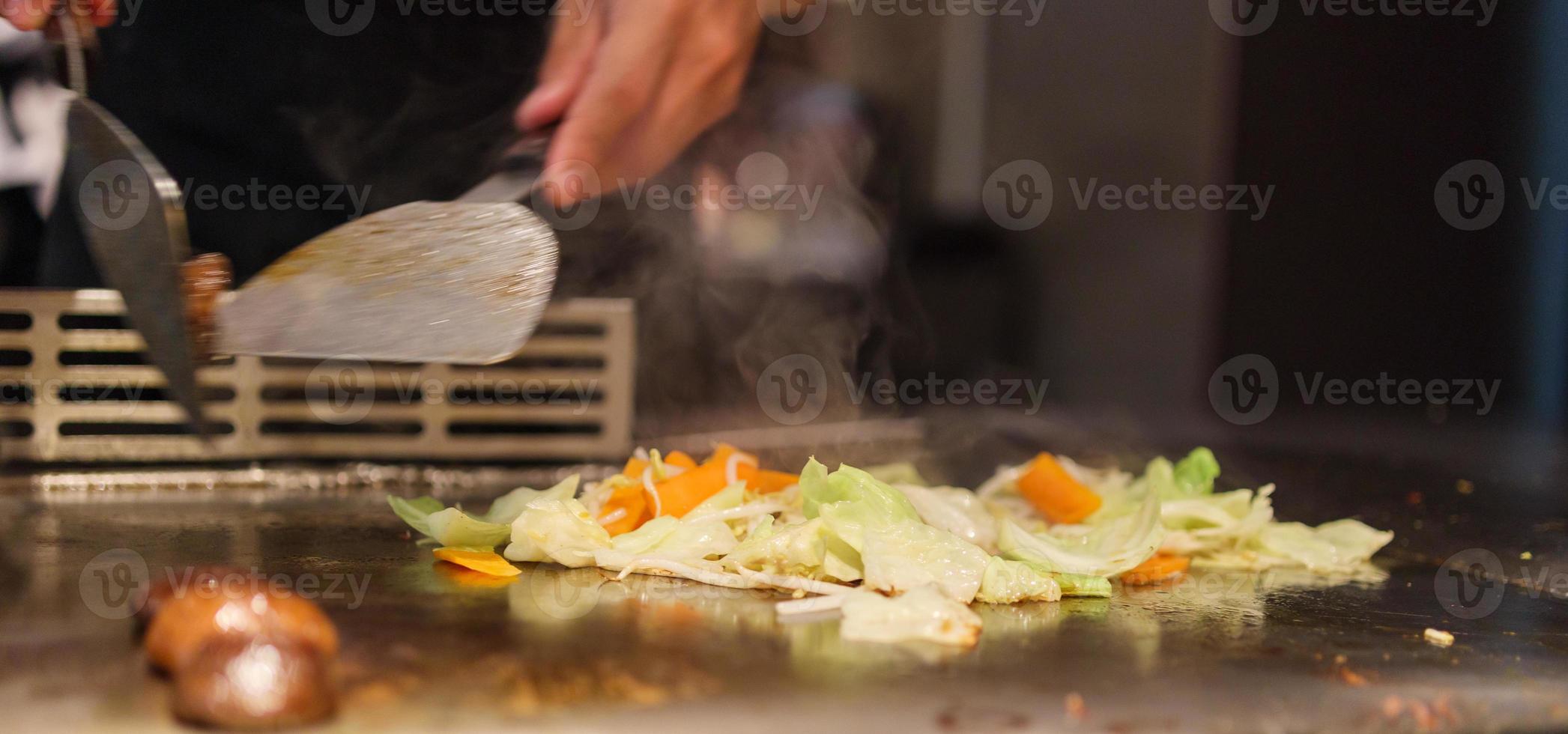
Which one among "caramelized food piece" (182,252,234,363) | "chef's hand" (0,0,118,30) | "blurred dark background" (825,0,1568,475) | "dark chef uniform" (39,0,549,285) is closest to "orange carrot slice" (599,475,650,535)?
"caramelized food piece" (182,252,234,363)

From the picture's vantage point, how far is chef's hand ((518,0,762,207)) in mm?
1756

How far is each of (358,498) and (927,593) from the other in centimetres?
100

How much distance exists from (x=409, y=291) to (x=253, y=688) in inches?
26.6

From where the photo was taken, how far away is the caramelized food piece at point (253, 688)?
688mm

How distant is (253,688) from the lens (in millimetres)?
695

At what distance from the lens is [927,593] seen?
3.28 ft

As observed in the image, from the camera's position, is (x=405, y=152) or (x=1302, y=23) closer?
(x=405, y=152)

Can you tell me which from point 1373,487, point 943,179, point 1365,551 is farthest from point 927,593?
point 943,179

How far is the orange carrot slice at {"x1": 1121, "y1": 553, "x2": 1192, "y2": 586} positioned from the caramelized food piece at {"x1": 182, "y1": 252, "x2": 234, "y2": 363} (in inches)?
46.4

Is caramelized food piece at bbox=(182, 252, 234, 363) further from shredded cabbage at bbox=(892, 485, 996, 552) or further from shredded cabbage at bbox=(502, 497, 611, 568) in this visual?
shredded cabbage at bbox=(892, 485, 996, 552)

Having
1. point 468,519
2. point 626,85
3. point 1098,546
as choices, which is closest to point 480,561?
point 468,519

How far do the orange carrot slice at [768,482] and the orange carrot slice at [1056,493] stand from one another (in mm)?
363

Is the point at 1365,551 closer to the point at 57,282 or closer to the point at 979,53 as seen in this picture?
the point at 57,282

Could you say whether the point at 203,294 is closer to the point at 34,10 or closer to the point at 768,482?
the point at 34,10
